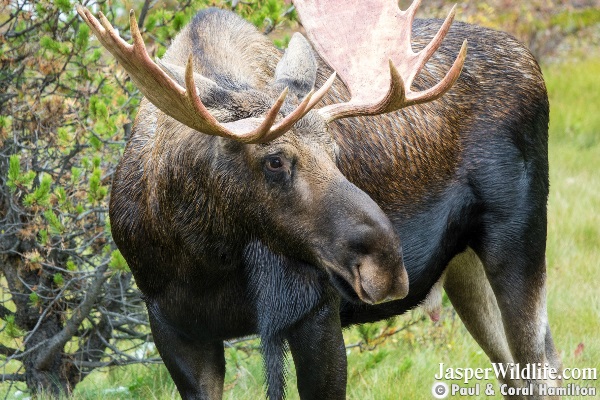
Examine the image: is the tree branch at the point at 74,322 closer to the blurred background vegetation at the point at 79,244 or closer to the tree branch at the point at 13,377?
the blurred background vegetation at the point at 79,244

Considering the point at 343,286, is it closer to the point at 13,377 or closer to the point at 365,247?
the point at 365,247

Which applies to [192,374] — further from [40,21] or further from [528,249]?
[40,21]

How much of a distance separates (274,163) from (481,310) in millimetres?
1974

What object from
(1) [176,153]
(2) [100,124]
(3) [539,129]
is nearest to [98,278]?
(2) [100,124]

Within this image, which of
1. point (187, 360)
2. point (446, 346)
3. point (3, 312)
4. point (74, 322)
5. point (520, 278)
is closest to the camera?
point (187, 360)

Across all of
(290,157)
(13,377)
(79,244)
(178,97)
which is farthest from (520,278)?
(13,377)

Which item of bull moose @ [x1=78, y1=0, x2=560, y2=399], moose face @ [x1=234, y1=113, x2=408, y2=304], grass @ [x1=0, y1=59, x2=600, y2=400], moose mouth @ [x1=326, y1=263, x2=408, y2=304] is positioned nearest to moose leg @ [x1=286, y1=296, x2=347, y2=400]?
bull moose @ [x1=78, y1=0, x2=560, y2=399]

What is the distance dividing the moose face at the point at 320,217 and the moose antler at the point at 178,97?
0.43 ft

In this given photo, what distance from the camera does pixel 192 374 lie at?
13.1 feet

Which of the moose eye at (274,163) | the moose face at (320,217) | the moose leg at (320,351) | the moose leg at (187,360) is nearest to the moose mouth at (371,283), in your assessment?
the moose face at (320,217)

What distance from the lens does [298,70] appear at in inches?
151

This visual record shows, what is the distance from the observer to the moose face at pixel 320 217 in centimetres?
323

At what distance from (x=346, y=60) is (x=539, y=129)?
1.15 m

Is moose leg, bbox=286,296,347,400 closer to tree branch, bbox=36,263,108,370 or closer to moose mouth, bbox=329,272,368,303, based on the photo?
moose mouth, bbox=329,272,368,303
